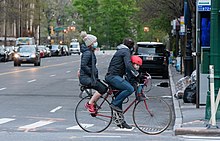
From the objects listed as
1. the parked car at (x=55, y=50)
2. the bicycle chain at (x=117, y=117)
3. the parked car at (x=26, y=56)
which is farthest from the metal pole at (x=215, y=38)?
the parked car at (x=55, y=50)

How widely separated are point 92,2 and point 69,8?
1273 cm

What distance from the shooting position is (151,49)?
112ft

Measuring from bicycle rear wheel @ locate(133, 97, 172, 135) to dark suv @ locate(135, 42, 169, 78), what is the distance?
20.7 metres

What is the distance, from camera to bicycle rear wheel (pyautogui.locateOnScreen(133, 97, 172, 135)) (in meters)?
12.7

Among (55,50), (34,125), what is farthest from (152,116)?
(55,50)

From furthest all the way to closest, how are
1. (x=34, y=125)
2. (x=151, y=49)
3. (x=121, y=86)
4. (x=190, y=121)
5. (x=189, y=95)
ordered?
(x=151, y=49), (x=189, y=95), (x=190, y=121), (x=34, y=125), (x=121, y=86)

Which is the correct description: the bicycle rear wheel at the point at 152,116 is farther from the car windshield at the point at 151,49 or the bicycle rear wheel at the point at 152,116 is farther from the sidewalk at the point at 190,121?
the car windshield at the point at 151,49

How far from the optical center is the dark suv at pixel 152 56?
111 ft

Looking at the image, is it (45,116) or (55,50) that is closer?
(45,116)

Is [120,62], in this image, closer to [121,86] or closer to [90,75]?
[121,86]

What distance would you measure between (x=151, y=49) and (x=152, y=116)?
21.2 meters

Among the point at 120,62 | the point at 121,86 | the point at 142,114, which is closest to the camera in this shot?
the point at 142,114

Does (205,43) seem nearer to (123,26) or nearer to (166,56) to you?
(166,56)

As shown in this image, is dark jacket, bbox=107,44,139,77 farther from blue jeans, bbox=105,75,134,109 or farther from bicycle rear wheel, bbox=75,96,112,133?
bicycle rear wheel, bbox=75,96,112,133
